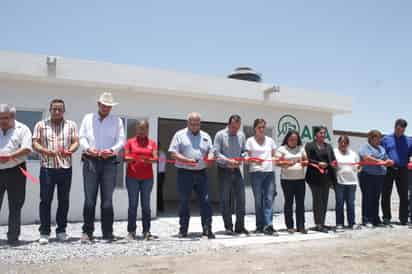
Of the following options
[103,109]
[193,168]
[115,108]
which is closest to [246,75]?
[115,108]

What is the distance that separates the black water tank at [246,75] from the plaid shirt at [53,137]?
20.1 ft

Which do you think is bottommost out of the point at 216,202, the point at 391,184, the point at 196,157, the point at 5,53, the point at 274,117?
the point at 216,202

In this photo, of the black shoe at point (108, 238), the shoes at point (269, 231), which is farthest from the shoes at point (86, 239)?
the shoes at point (269, 231)

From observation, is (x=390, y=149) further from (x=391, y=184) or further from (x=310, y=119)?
(x=310, y=119)

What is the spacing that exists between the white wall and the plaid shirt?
2183mm

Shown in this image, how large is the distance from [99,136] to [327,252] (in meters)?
3.21

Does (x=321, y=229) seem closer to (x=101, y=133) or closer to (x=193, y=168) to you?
(x=193, y=168)

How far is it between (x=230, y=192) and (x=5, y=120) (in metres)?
3.21

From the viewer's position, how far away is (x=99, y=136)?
5047 millimetres

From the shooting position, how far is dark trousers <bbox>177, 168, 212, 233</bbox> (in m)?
5.48

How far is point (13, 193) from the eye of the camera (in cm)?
481

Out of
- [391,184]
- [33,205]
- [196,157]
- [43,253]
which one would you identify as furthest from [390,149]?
[33,205]

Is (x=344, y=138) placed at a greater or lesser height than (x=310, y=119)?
lesser

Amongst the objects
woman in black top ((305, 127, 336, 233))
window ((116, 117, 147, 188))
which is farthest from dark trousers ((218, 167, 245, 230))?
window ((116, 117, 147, 188))
